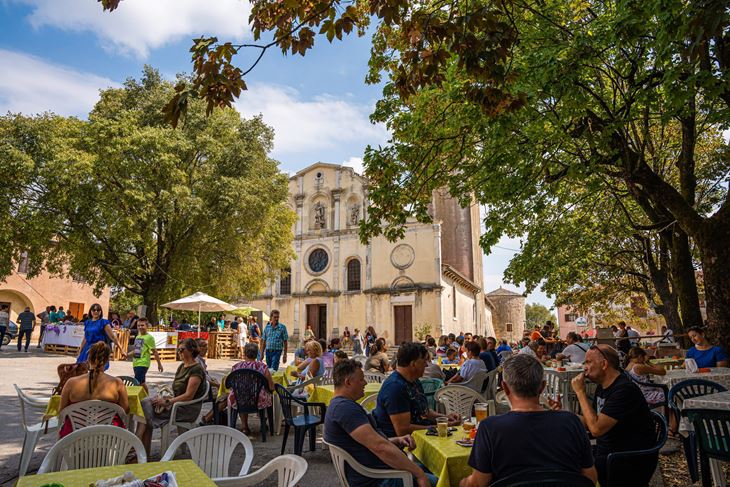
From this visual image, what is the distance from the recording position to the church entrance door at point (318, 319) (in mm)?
32844

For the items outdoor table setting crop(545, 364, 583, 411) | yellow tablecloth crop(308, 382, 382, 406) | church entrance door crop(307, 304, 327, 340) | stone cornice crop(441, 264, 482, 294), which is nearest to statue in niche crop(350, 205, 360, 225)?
church entrance door crop(307, 304, 327, 340)

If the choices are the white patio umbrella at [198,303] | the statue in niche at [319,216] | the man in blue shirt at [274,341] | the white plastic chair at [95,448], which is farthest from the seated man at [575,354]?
the statue in niche at [319,216]

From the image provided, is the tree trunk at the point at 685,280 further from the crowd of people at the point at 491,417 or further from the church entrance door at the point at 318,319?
the church entrance door at the point at 318,319

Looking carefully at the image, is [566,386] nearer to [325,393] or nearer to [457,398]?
[457,398]

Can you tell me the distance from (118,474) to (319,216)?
32.0 m

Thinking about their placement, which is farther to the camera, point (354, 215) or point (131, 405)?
point (354, 215)

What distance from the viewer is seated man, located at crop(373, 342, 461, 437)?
3.81 m

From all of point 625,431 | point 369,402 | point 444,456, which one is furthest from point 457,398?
point 444,456

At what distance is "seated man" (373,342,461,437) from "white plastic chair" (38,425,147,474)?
177 cm

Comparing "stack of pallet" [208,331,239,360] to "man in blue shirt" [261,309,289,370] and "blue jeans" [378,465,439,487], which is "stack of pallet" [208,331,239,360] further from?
"blue jeans" [378,465,439,487]

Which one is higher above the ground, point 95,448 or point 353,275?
point 353,275

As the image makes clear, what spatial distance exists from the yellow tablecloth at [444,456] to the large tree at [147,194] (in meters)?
16.3

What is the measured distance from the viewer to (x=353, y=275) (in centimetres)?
3284

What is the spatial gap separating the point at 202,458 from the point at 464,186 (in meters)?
7.52
